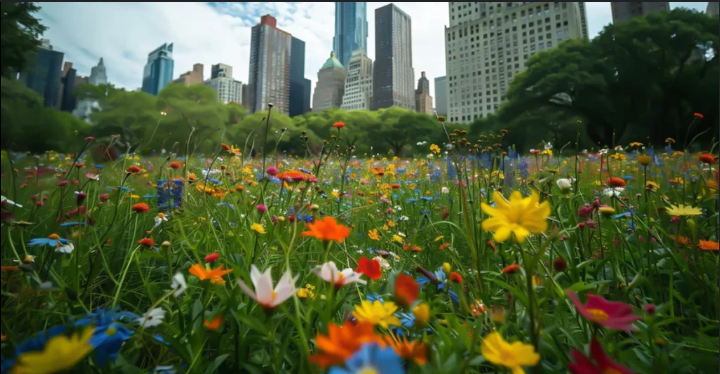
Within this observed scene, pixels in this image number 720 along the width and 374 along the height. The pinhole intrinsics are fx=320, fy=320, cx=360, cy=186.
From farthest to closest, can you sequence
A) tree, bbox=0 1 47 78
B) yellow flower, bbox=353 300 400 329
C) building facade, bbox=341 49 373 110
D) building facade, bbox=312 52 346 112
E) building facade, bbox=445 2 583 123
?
1. building facade, bbox=312 52 346 112
2. building facade, bbox=341 49 373 110
3. building facade, bbox=445 2 583 123
4. tree, bbox=0 1 47 78
5. yellow flower, bbox=353 300 400 329

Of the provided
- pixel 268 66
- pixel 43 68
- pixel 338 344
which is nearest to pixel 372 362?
pixel 338 344

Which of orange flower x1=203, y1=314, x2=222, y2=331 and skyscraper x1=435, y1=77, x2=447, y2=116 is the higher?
skyscraper x1=435, y1=77, x2=447, y2=116

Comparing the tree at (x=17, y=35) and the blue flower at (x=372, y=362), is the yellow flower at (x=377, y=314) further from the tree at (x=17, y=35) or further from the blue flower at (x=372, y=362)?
the tree at (x=17, y=35)

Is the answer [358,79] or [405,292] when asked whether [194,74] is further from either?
[358,79]

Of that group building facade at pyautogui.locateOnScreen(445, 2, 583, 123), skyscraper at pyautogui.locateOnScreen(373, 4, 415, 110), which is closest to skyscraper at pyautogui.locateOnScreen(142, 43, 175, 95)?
skyscraper at pyautogui.locateOnScreen(373, 4, 415, 110)

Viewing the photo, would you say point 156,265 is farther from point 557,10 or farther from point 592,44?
point 592,44

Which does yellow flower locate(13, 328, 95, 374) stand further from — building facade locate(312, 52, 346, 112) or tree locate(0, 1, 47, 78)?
building facade locate(312, 52, 346, 112)
